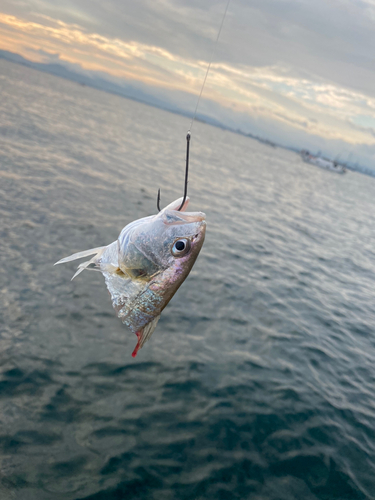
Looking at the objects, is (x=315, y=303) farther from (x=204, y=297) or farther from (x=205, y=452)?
(x=205, y=452)

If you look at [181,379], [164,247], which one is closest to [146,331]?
[164,247]

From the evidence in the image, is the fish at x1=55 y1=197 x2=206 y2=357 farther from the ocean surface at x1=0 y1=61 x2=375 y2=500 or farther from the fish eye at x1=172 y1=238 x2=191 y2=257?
the ocean surface at x1=0 y1=61 x2=375 y2=500

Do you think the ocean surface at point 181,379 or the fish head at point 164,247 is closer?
the fish head at point 164,247

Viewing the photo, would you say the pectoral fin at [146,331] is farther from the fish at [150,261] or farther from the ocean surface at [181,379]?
the ocean surface at [181,379]

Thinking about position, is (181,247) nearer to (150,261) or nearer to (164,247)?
(164,247)

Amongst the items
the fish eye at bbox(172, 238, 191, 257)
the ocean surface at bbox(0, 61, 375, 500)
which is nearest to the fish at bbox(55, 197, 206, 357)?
the fish eye at bbox(172, 238, 191, 257)

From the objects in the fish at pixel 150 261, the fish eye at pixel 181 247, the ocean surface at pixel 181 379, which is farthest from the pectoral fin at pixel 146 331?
the ocean surface at pixel 181 379

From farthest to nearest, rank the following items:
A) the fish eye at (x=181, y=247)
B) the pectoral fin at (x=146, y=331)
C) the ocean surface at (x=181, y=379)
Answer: the ocean surface at (x=181, y=379) → the pectoral fin at (x=146, y=331) → the fish eye at (x=181, y=247)

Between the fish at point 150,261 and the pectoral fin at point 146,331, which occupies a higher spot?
the fish at point 150,261

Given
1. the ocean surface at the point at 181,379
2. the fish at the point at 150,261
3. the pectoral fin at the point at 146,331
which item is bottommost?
the ocean surface at the point at 181,379
